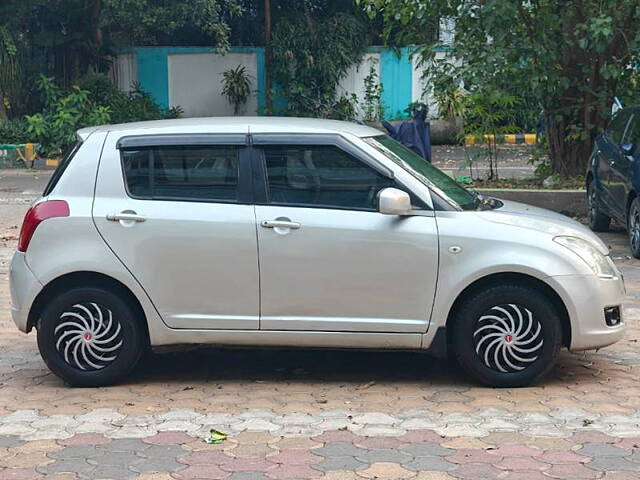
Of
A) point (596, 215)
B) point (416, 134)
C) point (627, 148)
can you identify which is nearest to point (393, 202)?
point (627, 148)

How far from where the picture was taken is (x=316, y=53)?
25.5m

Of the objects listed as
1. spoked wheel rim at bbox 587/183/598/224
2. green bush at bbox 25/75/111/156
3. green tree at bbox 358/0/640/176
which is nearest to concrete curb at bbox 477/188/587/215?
spoked wheel rim at bbox 587/183/598/224

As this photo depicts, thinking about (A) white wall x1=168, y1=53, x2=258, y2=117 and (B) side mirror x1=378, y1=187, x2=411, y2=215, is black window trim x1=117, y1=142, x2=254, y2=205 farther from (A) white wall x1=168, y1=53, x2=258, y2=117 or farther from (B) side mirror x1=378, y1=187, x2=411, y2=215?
(A) white wall x1=168, y1=53, x2=258, y2=117

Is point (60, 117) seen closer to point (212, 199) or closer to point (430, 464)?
point (212, 199)

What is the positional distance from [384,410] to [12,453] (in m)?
2.01

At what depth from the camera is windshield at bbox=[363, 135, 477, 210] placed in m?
6.79

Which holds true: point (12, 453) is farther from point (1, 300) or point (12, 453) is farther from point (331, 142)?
point (1, 300)

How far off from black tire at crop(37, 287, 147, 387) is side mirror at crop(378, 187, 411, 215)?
5.37ft

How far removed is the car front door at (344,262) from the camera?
257 inches

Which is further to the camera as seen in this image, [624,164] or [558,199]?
[558,199]

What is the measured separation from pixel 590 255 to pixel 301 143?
6.11 ft

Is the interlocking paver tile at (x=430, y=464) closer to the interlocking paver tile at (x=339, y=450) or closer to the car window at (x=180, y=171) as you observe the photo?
the interlocking paver tile at (x=339, y=450)

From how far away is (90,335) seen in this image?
6.70 meters

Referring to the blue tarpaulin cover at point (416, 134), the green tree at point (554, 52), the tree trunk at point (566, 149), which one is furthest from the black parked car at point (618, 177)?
the blue tarpaulin cover at point (416, 134)
